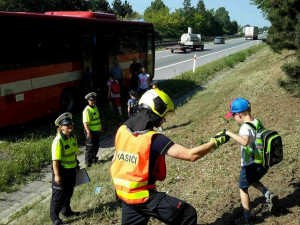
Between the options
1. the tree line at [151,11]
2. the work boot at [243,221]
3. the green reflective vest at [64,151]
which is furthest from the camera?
the tree line at [151,11]

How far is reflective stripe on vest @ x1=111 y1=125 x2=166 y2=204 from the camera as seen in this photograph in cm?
299

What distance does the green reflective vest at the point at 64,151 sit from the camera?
488 cm

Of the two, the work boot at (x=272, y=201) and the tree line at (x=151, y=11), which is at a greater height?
the tree line at (x=151, y=11)

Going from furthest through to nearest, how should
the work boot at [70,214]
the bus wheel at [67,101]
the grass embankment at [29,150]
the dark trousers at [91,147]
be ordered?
1. the bus wheel at [67,101]
2. the dark trousers at [91,147]
3. the grass embankment at [29,150]
4. the work boot at [70,214]

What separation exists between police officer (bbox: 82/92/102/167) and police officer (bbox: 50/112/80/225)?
200 cm

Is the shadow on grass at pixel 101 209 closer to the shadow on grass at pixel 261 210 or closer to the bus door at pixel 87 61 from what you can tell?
the shadow on grass at pixel 261 210

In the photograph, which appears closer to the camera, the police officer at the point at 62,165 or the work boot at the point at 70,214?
the police officer at the point at 62,165

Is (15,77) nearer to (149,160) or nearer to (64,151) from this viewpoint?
(64,151)

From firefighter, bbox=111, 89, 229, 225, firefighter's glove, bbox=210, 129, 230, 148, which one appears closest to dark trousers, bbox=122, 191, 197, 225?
firefighter, bbox=111, 89, 229, 225

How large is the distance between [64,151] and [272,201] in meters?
2.97

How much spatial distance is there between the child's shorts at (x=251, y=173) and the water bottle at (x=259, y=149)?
9 cm

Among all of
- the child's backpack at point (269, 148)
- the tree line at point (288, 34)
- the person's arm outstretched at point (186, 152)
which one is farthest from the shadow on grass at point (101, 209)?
the tree line at point (288, 34)

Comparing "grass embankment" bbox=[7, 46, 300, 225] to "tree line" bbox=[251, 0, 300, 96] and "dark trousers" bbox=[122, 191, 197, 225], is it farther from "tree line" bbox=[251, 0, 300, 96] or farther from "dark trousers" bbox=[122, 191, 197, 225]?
"dark trousers" bbox=[122, 191, 197, 225]

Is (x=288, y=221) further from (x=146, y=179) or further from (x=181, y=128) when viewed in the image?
(x=181, y=128)
